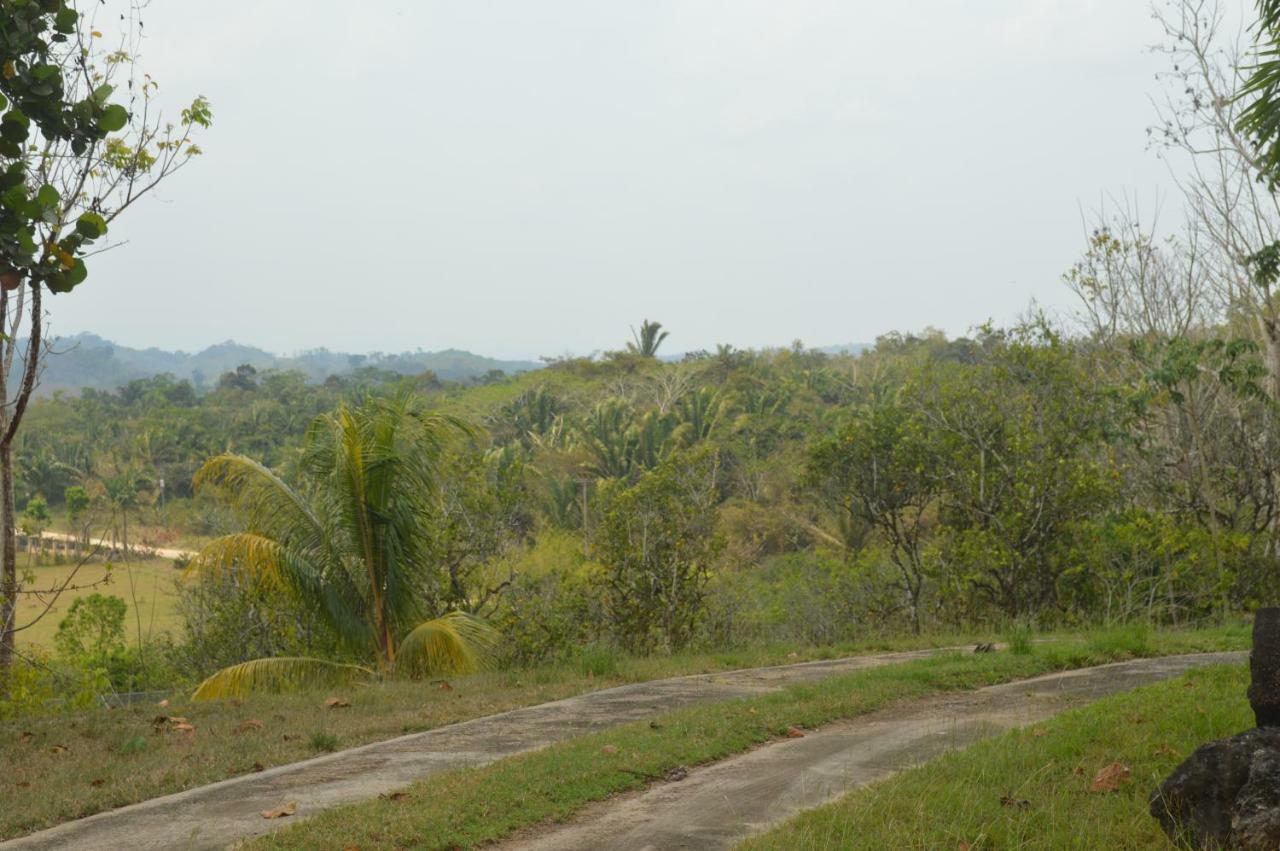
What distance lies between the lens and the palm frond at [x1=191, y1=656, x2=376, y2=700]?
1335 centimetres

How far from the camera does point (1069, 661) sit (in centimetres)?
1215

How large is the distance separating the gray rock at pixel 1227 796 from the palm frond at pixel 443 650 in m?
9.18

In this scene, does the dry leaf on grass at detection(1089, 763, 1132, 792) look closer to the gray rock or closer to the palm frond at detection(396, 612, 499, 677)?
the gray rock

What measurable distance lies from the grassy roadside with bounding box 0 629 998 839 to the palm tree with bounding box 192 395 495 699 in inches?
83.3

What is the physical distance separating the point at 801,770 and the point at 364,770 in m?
2.96

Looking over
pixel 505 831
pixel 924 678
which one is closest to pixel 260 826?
pixel 505 831

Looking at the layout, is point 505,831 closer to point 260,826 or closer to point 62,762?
point 260,826

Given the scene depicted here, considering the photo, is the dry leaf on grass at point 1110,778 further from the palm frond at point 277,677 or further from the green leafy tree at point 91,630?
the green leafy tree at point 91,630

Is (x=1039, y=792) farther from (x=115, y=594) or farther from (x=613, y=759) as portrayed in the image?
(x=115, y=594)

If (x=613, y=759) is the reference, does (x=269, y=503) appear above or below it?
above

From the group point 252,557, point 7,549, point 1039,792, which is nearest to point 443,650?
point 252,557

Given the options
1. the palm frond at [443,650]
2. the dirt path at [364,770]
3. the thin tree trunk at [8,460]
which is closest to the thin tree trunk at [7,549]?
the thin tree trunk at [8,460]

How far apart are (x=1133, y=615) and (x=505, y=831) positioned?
12.7 metres

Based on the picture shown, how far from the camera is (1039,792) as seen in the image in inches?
255
